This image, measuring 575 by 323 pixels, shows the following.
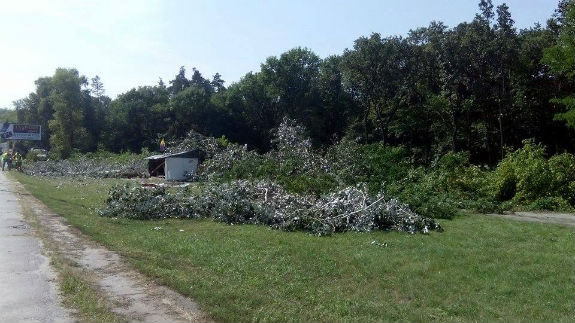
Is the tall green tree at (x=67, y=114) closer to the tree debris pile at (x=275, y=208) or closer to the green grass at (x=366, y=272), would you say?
the tree debris pile at (x=275, y=208)

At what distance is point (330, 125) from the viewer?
6091 centimetres

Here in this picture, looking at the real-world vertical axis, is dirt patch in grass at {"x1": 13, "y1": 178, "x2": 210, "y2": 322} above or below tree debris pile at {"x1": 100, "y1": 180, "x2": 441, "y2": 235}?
below

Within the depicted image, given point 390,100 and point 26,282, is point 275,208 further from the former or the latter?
point 390,100

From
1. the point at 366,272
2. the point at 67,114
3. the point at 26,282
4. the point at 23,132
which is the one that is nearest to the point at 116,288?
the point at 26,282

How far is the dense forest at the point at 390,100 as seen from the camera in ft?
130

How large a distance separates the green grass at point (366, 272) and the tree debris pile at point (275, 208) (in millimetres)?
677

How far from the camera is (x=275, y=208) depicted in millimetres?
15406

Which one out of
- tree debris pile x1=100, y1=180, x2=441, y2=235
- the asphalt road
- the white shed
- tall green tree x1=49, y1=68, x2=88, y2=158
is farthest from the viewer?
tall green tree x1=49, y1=68, x2=88, y2=158

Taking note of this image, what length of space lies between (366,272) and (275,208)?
6647mm

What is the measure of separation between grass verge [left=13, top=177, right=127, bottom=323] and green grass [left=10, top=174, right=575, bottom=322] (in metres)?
0.99

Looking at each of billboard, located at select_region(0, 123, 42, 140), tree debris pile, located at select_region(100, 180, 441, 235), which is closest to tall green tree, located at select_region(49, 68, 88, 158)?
billboard, located at select_region(0, 123, 42, 140)

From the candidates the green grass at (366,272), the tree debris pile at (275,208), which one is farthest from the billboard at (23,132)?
the green grass at (366,272)

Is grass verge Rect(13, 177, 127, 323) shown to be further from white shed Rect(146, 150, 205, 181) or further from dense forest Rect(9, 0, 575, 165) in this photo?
white shed Rect(146, 150, 205, 181)

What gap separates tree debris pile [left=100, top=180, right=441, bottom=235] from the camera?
13.6 m
